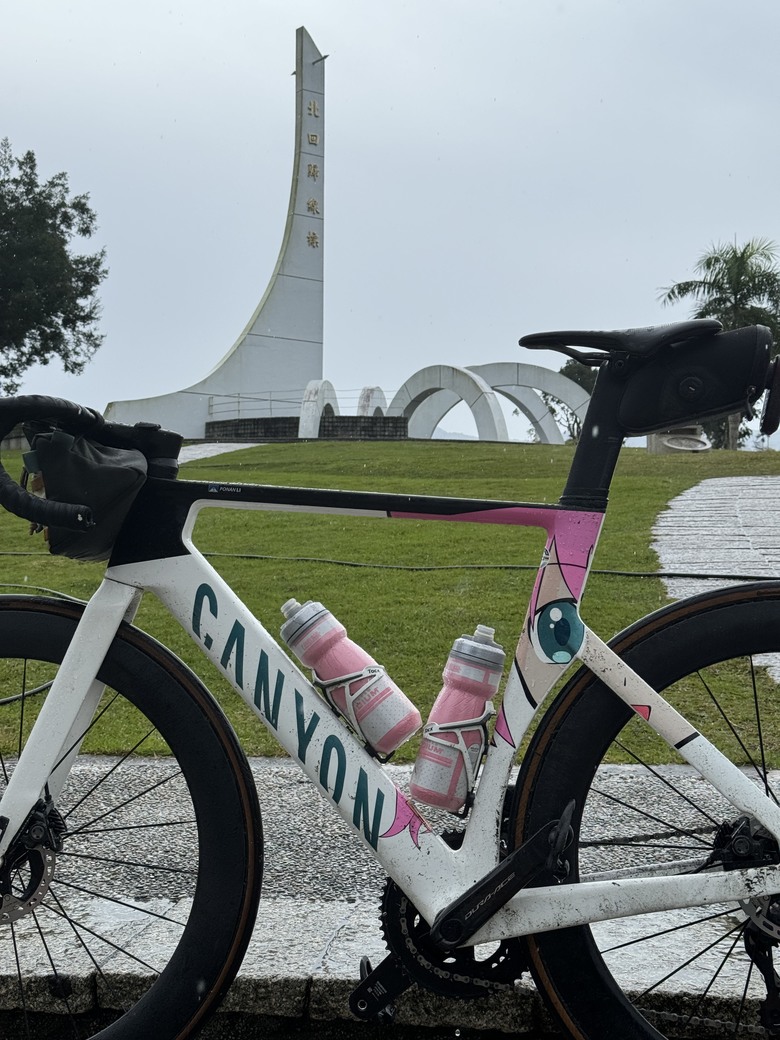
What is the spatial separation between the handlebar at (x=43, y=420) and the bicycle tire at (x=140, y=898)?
243 millimetres

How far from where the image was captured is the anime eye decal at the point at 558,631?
168cm

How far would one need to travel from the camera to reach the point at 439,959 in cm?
164

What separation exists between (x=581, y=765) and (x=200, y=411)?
35.9 meters

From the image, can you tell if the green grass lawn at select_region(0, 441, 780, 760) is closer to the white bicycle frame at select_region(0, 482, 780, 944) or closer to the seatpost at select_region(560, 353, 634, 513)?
the white bicycle frame at select_region(0, 482, 780, 944)

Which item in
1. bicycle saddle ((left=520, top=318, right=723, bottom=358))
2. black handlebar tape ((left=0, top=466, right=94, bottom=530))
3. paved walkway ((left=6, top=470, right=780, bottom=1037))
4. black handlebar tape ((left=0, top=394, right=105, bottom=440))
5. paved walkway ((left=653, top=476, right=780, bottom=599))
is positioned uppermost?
bicycle saddle ((left=520, top=318, right=723, bottom=358))

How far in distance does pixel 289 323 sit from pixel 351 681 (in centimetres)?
3746

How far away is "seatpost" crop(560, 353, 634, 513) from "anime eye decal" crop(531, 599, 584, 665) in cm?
18

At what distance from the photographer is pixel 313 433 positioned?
31.4 meters

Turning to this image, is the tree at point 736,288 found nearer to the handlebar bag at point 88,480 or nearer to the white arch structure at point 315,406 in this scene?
the white arch structure at point 315,406

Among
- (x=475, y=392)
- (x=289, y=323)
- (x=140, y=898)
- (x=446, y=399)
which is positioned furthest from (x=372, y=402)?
(x=140, y=898)

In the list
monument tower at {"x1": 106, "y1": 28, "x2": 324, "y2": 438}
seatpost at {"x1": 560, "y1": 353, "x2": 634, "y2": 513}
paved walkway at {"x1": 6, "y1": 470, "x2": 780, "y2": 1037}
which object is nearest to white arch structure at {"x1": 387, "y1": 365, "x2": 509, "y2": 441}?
monument tower at {"x1": 106, "y1": 28, "x2": 324, "y2": 438}

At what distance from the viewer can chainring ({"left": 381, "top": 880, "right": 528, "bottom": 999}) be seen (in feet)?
5.38

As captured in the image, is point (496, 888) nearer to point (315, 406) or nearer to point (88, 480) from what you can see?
point (88, 480)

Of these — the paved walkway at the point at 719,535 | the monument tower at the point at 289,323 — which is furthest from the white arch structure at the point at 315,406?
the paved walkway at the point at 719,535
